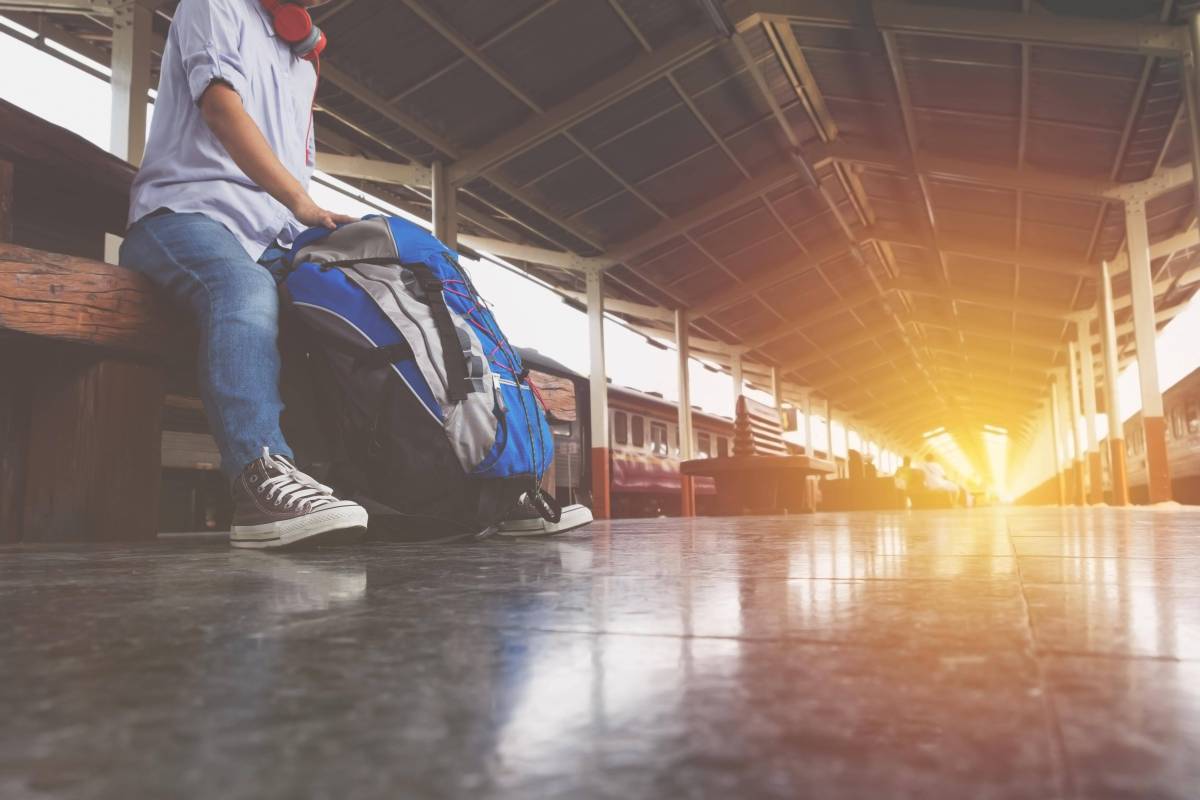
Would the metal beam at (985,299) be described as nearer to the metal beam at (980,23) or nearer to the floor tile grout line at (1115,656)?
the metal beam at (980,23)

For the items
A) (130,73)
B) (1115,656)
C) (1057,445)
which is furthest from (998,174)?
(1057,445)

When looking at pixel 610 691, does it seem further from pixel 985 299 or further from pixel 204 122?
pixel 985 299

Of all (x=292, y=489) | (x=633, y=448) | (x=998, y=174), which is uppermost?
(x=998, y=174)

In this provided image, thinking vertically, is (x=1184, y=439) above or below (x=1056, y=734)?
above

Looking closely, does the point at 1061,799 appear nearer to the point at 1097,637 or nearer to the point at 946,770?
the point at 946,770

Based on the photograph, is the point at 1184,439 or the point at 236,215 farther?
the point at 1184,439

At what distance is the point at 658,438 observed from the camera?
11.3 metres

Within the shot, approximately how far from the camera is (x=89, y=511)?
1.93m

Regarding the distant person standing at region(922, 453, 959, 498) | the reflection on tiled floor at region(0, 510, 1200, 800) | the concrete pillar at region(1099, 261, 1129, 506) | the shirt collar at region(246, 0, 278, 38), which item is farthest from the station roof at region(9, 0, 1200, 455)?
the reflection on tiled floor at region(0, 510, 1200, 800)

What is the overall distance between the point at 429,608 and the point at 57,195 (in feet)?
8.16

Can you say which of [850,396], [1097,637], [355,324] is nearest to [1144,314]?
[355,324]

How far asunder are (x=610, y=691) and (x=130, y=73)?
223 inches

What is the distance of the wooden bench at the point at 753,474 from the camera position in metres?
5.91

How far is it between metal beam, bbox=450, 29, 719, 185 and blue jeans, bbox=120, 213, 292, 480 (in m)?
5.58
